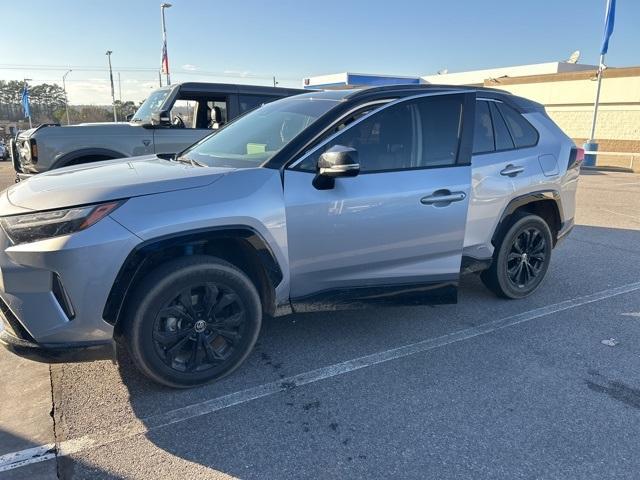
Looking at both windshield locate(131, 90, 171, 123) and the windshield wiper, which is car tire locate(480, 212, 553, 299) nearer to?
the windshield wiper

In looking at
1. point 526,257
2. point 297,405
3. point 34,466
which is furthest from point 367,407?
point 526,257

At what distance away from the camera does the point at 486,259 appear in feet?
14.3

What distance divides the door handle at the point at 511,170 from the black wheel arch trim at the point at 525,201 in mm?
220

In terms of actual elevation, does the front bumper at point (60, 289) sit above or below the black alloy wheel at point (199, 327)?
above

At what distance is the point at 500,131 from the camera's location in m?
4.38

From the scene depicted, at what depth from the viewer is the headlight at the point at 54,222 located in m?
2.63

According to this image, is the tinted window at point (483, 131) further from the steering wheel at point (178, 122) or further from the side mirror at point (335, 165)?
the steering wheel at point (178, 122)

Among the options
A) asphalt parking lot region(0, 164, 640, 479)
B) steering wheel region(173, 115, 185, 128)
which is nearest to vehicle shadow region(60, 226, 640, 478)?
asphalt parking lot region(0, 164, 640, 479)

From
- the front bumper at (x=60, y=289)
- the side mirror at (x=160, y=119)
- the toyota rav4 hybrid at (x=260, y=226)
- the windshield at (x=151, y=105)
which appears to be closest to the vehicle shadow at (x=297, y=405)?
the toyota rav4 hybrid at (x=260, y=226)

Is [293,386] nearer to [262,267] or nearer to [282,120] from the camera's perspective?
[262,267]

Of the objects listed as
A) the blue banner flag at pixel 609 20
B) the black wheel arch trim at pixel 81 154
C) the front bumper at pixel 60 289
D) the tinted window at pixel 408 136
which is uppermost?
the blue banner flag at pixel 609 20

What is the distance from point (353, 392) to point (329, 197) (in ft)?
4.09

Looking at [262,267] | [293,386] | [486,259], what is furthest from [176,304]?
[486,259]

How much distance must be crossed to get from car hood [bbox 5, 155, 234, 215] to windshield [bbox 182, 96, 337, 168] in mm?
270
